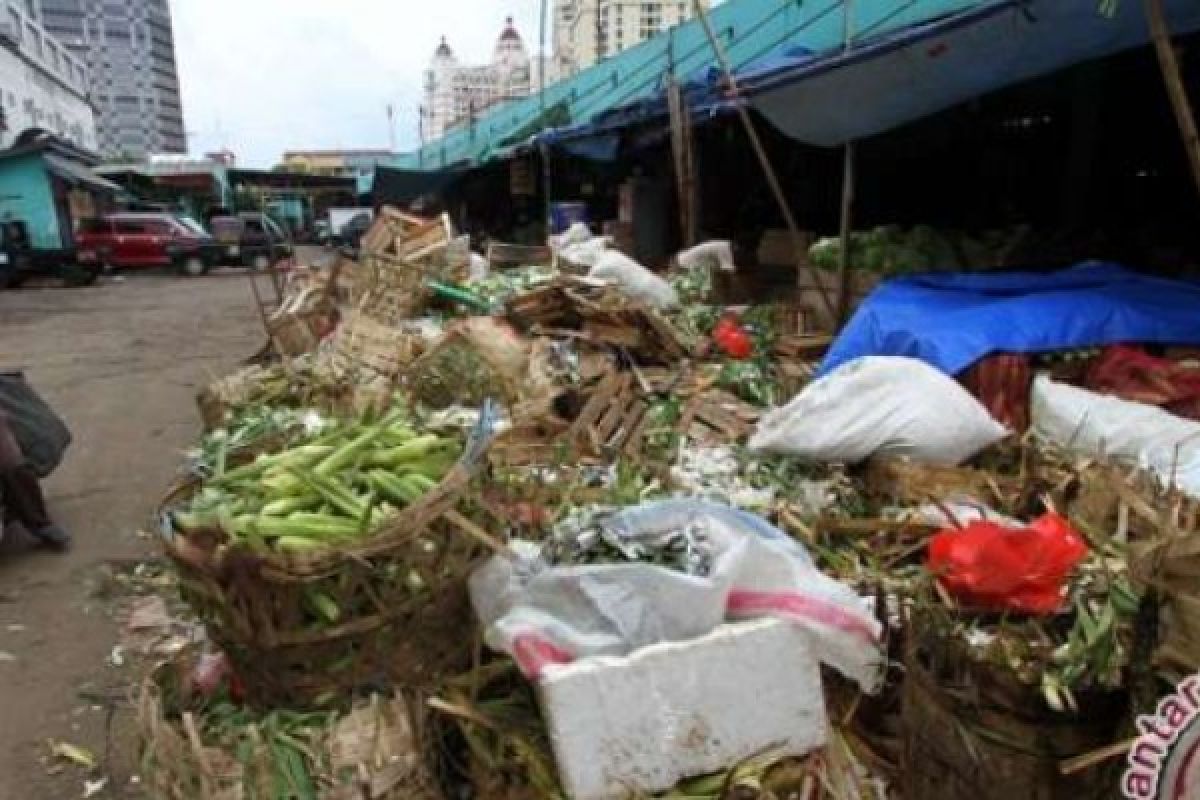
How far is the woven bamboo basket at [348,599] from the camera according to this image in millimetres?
2402

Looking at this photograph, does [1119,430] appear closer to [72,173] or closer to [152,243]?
[152,243]

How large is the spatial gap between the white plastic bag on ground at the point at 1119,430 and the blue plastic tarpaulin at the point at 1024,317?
408mm

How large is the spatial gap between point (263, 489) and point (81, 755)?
1504mm

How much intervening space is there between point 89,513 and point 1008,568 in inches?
225

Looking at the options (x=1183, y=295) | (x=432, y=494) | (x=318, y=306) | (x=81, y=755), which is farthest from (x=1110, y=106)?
→ (x=81, y=755)

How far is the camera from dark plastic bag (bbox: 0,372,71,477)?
563 centimetres

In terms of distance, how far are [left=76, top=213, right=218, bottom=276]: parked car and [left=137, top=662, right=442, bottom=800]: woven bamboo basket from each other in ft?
92.1

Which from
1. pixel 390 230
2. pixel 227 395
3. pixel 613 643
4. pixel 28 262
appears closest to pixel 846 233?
pixel 227 395

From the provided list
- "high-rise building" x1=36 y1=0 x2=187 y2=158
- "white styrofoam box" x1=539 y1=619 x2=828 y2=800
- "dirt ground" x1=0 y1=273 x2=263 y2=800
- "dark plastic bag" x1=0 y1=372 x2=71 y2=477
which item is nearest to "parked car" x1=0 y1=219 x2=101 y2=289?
"dirt ground" x1=0 y1=273 x2=263 y2=800

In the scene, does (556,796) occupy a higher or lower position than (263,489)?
lower

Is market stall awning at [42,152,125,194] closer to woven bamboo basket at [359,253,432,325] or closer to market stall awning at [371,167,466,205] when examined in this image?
market stall awning at [371,167,466,205]

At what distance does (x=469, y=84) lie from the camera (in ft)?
165

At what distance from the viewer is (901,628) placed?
2936 mm

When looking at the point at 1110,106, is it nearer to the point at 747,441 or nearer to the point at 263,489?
the point at 747,441
